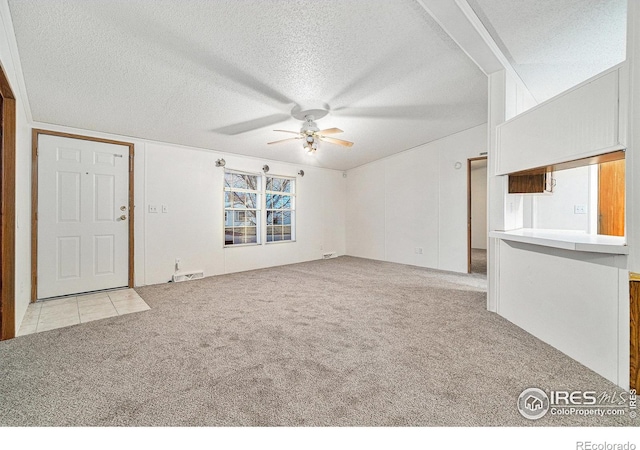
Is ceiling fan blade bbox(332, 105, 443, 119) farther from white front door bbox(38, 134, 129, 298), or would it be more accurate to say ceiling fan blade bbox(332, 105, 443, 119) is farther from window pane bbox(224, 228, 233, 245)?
white front door bbox(38, 134, 129, 298)

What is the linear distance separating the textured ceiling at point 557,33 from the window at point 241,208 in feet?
14.3

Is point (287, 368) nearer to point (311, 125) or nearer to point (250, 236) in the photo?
point (311, 125)

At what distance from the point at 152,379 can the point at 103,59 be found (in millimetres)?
2548

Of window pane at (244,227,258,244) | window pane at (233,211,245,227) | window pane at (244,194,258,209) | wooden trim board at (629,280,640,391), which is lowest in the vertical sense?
wooden trim board at (629,280,640,391)

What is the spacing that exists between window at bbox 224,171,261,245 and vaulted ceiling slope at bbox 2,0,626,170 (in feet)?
5.08

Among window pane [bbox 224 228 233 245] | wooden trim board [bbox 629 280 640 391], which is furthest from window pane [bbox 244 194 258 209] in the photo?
wooden trim board [bbox 629 280 640 391]

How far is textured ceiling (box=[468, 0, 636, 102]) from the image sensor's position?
71.4 inches

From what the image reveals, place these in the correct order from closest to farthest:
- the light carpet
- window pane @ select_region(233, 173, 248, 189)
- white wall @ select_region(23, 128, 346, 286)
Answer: the light carpet, white wall @ select_region(23, 128, 346, 286), window pane @ select_region(233, 173, 248, 189)

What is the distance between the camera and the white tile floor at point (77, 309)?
262 centimetres

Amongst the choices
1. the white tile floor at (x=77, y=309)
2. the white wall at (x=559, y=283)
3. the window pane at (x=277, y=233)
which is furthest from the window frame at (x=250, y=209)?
the white wall at (x=559, y=283)

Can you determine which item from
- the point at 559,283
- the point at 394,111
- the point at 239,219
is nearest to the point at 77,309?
the point at 239,219

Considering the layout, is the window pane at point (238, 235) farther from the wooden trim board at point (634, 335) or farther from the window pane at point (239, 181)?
the wooden trim board at point (634, 335)
